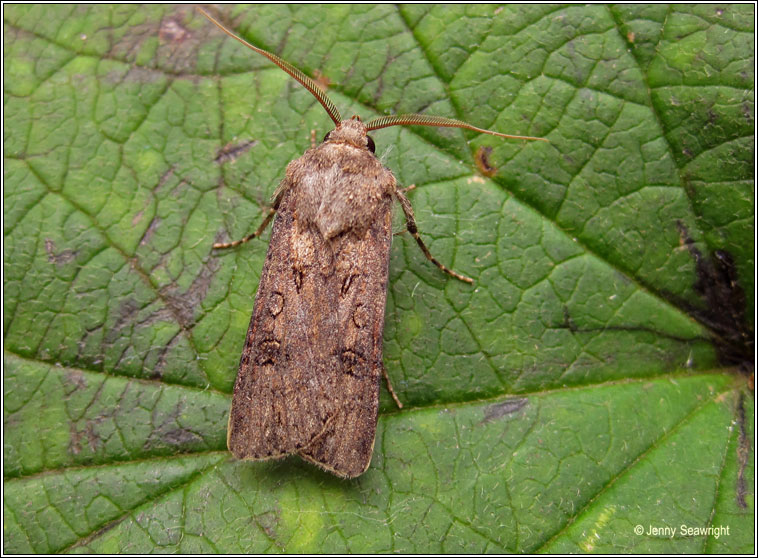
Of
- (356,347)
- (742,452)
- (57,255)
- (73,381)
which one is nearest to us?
(742,452)

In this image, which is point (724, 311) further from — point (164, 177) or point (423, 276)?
point (164, 177)

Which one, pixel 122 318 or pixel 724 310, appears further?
pixel 122 318

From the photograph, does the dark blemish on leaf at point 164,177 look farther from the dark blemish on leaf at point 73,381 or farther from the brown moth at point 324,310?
the dark blemish on leaf at point 73,381

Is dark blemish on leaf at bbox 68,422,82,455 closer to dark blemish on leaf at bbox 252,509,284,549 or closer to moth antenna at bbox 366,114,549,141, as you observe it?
dark blemish on leaf at bbox 252,509,284,549

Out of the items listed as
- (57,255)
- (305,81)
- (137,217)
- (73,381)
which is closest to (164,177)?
Answer: (137,217)

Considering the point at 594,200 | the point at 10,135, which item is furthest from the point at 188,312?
the point at 594,200

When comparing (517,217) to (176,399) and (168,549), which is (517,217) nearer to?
(176,399)

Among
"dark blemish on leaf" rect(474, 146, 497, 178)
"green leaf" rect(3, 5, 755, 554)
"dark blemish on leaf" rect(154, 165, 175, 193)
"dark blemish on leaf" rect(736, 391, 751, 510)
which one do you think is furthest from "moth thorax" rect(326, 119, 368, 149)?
"dark blemish on leaf" rect(736, 391, 751, 510)
